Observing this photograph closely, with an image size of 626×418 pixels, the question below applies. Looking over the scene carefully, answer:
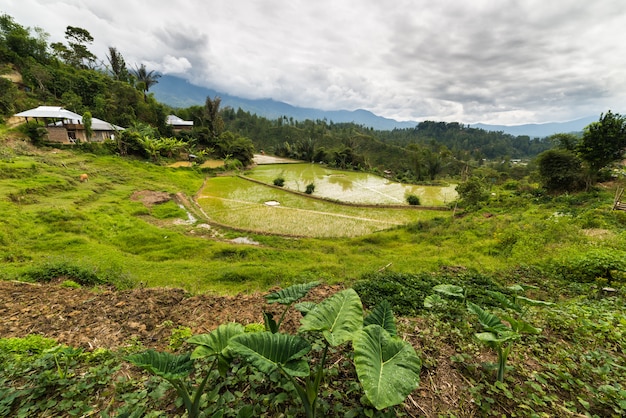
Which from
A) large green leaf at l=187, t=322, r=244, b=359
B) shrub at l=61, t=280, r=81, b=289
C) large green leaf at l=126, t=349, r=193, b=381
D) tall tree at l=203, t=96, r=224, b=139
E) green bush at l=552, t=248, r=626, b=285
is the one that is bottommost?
shrub at l=61, t=280, r=81, b=289

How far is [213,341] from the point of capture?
87.2 inches

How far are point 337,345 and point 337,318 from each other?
19.2 inches

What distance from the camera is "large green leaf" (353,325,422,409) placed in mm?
1660

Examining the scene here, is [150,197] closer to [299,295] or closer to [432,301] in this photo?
[299,295]

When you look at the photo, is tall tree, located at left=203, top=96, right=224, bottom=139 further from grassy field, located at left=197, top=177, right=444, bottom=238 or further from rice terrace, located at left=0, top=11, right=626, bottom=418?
grassy field, located at left=197, top=177, right=444, bottom=238

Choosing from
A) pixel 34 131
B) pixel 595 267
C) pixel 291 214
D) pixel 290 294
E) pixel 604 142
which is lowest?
pixel 291 214

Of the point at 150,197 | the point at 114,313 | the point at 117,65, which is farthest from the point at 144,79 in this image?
the point at 114,313

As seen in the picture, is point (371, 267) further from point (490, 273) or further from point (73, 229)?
point (73, 229)

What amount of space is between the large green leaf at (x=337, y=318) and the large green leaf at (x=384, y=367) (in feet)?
0.49

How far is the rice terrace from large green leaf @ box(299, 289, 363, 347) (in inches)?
0.8

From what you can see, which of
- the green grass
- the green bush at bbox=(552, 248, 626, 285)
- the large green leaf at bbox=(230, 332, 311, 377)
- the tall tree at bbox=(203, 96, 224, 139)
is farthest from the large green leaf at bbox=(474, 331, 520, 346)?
the tall tree at bbox=(203, 96, 224, 139)

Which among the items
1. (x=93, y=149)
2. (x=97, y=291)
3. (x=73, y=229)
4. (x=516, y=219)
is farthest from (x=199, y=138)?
(x=516, y=219)

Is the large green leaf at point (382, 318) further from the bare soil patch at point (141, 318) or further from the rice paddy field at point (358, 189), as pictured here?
the rice paddy field at point (358, 189)

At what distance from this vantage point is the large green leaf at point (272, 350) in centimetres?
183
